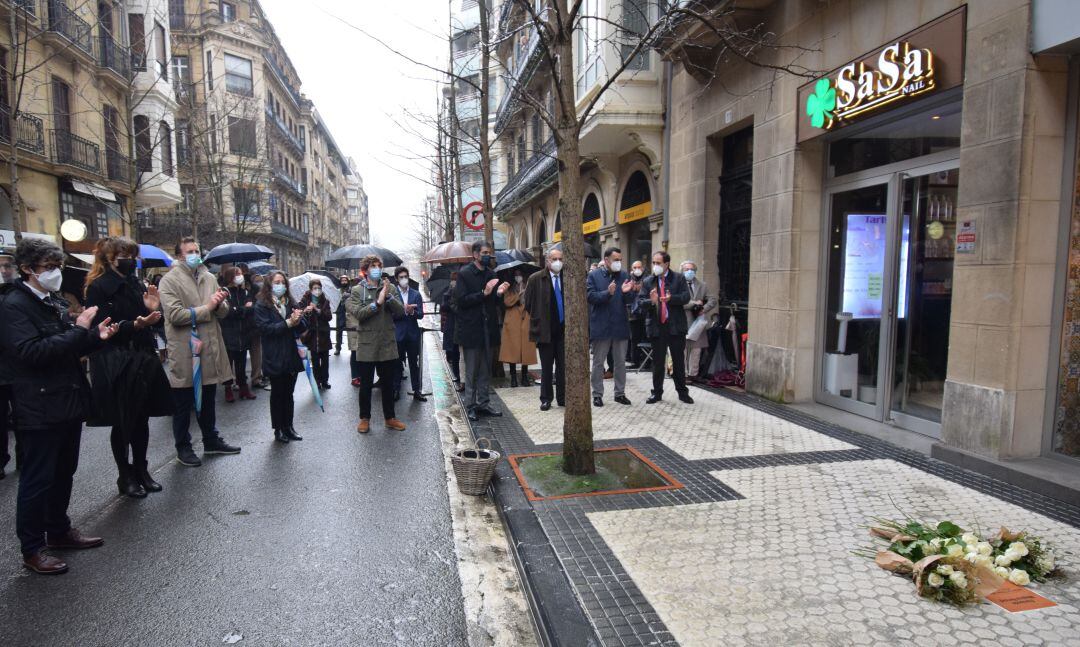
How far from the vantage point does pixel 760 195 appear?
875 cm

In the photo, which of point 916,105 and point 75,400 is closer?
point 75,400

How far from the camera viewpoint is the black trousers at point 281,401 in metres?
6.64

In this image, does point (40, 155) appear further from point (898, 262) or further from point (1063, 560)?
point (1063, 560)

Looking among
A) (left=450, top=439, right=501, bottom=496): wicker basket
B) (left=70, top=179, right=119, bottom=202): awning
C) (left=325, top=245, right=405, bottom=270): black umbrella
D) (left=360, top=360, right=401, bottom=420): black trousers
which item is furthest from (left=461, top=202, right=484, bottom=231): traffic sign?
(left=70, top=179, right=119, bottom=202): awning

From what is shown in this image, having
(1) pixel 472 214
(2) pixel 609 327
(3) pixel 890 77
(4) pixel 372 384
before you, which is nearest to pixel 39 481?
(4) pixel 372 384

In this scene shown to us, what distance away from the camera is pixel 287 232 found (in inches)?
1917

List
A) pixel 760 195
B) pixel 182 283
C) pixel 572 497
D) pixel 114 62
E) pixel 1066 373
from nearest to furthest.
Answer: pixel 572 497
pixel 1066 373
pixel 182 283
pixel 760 195
pixel 114 62

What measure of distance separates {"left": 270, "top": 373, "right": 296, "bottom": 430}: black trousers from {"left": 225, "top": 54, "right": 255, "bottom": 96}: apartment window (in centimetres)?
4163

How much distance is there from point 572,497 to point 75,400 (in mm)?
3289

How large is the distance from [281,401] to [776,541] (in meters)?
5.07

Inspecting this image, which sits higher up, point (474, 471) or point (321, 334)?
point (321, 334)

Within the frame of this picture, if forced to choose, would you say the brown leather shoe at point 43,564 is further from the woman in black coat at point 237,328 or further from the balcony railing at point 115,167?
the balcony railing at point 115,167

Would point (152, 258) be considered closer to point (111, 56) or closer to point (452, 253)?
point (452, 253)

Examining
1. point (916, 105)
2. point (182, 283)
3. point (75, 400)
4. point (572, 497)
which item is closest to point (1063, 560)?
point (572, 497)
